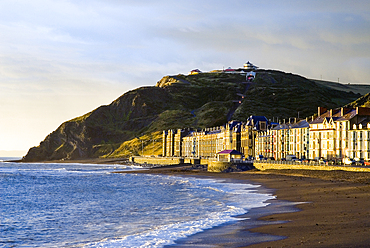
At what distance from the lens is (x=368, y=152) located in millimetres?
93125

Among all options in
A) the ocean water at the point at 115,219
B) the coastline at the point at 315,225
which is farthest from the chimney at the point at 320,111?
the coastline at the point at 315,225

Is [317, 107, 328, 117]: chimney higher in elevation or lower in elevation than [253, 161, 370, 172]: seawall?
higher

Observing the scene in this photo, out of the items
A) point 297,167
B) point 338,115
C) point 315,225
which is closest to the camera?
point 315,225

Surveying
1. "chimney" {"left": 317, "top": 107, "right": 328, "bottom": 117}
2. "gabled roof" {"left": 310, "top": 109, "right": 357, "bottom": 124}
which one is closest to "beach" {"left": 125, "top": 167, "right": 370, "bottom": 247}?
"gabled roof" {"left": 310, "top": 109, "right": 357, "bottom": 124}

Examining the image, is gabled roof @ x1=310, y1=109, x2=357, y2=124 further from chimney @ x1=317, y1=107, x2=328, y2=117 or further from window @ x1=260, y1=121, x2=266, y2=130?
window @ x1=260, y1=121, x2=266, y2=130

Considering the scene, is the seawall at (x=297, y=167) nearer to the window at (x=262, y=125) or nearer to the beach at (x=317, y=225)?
the beach at (x=317, y=225)

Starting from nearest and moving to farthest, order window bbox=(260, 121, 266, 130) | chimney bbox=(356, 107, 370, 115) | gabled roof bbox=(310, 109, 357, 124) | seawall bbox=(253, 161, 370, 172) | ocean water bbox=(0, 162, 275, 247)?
1. ocean water bbox=(0, 162, 275, 247)
2. seawall bbox=(253, 161, 370, 172)
3. chimney bbox=(356, 107, 370, 115)
4. gabled roof bbox=(310, 109, 357, 124)
5. window bbox=(260, 121, 266, 130)

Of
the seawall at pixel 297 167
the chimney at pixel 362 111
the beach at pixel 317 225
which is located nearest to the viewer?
the beach at pixel 317 225

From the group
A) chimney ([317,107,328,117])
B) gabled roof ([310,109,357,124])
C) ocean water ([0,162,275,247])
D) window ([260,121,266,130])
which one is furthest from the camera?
window ([260,121,266,130])

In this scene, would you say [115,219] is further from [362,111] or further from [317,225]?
[362,111]

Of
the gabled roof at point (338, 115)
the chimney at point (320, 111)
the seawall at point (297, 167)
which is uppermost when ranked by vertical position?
the chimney at point (320, 111)

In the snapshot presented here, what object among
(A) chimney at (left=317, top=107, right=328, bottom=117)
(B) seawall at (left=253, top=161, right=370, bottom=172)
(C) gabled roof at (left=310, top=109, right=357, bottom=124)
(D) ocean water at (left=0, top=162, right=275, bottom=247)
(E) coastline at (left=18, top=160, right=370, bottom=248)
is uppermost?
(A) chimney at (left=317, top=107, right=328, bottom=117)

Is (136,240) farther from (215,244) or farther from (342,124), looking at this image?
(342,124)

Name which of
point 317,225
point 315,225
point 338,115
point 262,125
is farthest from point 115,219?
point 262,125
